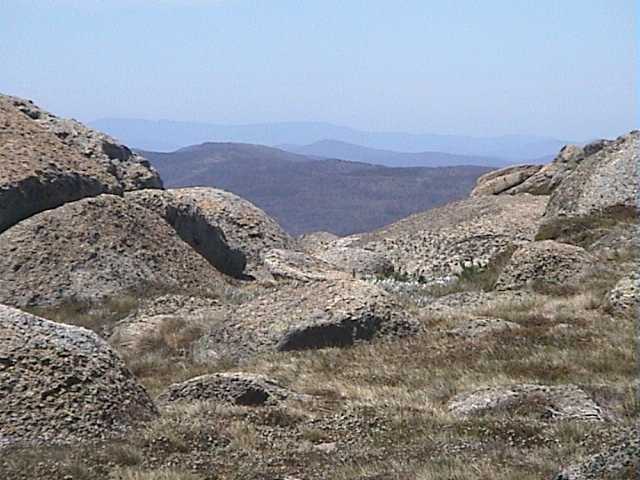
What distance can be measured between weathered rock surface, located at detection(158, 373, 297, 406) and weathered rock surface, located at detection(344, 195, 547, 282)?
27.0 meters

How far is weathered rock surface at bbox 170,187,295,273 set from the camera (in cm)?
3653

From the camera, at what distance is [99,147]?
3525cm

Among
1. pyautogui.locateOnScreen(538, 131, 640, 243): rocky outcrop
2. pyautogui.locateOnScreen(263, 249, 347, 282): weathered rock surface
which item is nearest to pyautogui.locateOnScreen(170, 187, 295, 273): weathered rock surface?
A: pyautogui.locateOnScreen(263, 249, 347, 282): weathered rock surface

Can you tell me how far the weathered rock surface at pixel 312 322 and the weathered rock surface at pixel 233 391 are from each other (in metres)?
4.99

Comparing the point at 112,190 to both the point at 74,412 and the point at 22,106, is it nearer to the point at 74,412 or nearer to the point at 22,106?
the point at 22,106

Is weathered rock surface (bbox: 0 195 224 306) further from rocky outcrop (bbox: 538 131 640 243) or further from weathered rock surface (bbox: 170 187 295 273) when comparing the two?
rocky outcrop (bbox: 538 131 640 243)

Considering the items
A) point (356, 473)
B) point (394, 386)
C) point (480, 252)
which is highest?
point (356, 473)

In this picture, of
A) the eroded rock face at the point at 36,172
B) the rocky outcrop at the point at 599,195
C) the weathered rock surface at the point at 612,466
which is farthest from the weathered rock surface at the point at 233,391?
the rocky outcrop at the point at 599,195

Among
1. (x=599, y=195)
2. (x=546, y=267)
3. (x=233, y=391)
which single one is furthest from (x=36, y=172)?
(x=599, y=195)

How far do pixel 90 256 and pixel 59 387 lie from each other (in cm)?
1373

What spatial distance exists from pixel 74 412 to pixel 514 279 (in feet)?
53.8

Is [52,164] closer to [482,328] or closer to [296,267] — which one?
[296,267]

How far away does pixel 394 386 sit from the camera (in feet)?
54.0

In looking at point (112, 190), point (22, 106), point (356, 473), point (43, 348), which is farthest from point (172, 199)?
point (356, 473)
